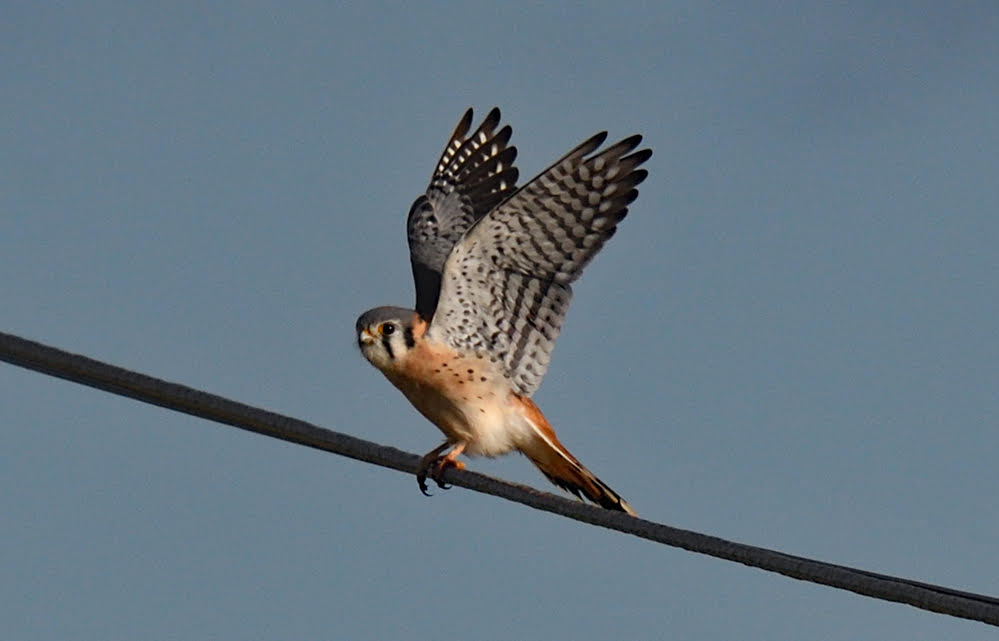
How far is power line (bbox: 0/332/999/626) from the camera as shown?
303 cm

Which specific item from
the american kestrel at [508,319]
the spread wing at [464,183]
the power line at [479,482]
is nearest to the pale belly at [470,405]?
the american kestrel at [508,319]

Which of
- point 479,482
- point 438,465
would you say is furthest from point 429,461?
point 479,482

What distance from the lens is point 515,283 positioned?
6.64 metres

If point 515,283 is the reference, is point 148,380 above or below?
below

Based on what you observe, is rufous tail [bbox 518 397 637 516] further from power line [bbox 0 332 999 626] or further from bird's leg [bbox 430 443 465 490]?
power line [bbox 0 332 999 626]

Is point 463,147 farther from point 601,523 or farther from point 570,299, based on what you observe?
point 601,523

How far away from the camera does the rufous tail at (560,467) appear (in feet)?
21.9

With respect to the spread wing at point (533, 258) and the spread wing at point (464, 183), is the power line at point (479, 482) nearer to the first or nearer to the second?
the spread wing at point (533, 258)

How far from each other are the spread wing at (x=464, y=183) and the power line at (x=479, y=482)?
3604mm

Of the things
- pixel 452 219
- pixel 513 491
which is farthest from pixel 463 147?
pixel 513 491

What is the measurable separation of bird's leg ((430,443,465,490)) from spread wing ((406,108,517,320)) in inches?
60.4

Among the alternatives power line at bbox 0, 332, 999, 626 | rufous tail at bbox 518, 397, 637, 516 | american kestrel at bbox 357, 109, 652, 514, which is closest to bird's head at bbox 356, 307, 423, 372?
american kestrel at bbox 357, 109, 652, 514

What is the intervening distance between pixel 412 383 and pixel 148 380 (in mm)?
2974

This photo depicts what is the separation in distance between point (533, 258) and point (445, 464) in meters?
0.89
